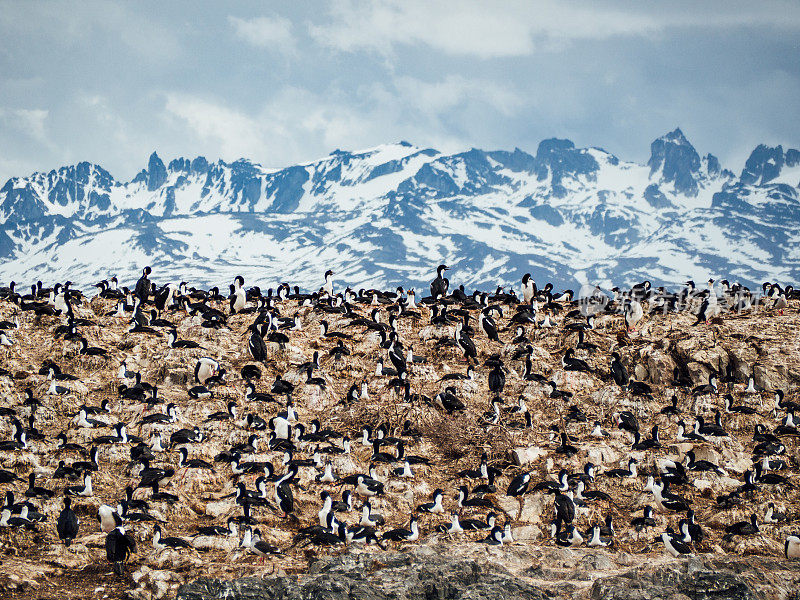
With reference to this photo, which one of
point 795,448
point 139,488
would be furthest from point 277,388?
point 795,448

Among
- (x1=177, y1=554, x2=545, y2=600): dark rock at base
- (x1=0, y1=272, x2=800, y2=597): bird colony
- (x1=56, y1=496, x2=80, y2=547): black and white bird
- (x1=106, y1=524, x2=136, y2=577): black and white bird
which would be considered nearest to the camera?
(x1=177, y1=554, x2=545, y2=600): dark rock at base

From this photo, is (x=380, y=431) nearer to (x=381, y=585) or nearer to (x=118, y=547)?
(x=381, y=585)

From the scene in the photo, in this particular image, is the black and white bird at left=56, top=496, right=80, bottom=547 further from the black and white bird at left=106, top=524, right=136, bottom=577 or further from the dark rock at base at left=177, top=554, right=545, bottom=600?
the dark rock at base at left=177, top=554, right=545, bottom=600

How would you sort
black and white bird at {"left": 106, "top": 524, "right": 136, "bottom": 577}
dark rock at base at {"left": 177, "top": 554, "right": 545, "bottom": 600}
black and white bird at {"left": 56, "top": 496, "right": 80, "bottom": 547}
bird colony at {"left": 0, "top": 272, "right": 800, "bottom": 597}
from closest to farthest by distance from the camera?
dark rock at base at {"left": 177, "top": 554, "right": 545, "bottom": 600}
black and white bird at {"left": 106, "top": 524, "right": 136, "bottom": 577}
black and white bird at {"left": 56, "top": 496, "right": 80, "bottom": 547}
bird colony at {"left": 0, "top": 272, "right": 800, "bottom": 597}

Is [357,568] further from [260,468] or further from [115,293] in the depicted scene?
[115,293]

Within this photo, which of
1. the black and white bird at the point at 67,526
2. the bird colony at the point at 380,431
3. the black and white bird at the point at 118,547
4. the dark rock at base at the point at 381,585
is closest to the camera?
the dark rock at base at the point at 381,585

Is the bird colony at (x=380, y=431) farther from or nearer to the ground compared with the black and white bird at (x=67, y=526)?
farther from the ground

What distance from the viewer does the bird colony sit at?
2159 centimetres

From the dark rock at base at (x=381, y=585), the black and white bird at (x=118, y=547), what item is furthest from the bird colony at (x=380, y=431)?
the dark rock at base at (x=381, y=585)

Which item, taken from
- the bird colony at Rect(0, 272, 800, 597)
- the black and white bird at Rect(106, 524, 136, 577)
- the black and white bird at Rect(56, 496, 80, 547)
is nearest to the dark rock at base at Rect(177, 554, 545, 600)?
the bird colony at Rect(0, 272, 800, 597)

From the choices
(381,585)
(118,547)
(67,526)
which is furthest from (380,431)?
(67,526)

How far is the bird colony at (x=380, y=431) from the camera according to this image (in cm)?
2159

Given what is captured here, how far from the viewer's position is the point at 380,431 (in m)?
27.1

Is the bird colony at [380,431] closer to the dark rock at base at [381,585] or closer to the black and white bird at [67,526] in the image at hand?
the black and white bird at [67,526]
